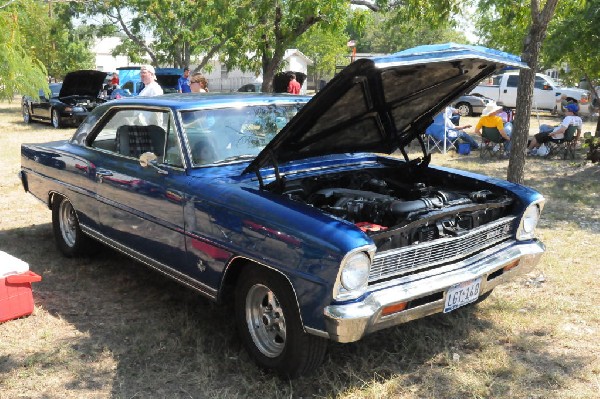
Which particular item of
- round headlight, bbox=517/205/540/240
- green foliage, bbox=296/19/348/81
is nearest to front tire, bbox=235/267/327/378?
round headlight, bbox=517/205/540/240

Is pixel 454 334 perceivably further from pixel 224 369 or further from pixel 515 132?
pixel 515 132

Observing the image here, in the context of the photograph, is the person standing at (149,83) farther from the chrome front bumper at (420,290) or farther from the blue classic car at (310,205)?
the chrome front bumper at (420,290)

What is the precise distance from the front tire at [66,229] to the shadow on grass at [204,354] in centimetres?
61

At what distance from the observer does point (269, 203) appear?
337 centimetres

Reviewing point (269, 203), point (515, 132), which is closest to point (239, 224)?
point (269, 203)

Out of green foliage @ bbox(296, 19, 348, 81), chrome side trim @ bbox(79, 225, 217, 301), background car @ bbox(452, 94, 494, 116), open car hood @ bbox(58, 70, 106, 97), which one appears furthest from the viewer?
green foliage @ bbox(296, 19, 348, 81)

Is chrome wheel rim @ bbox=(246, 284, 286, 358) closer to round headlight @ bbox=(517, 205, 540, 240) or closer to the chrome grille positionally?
the chrome grille

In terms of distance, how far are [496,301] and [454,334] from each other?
77 centimetres

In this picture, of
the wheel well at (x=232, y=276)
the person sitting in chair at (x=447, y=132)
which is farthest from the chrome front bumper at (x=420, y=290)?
the person sitting in chair at (x=447, y=132)

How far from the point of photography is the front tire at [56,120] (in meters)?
17.0

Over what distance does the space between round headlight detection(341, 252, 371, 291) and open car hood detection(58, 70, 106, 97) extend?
546 inches

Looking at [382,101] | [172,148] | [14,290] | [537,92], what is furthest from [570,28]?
[537,92]

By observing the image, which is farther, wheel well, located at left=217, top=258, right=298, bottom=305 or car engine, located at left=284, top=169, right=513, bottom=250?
wheel well, located at left=217, top=258, right=298, bottom=305

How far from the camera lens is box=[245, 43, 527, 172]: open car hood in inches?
131
